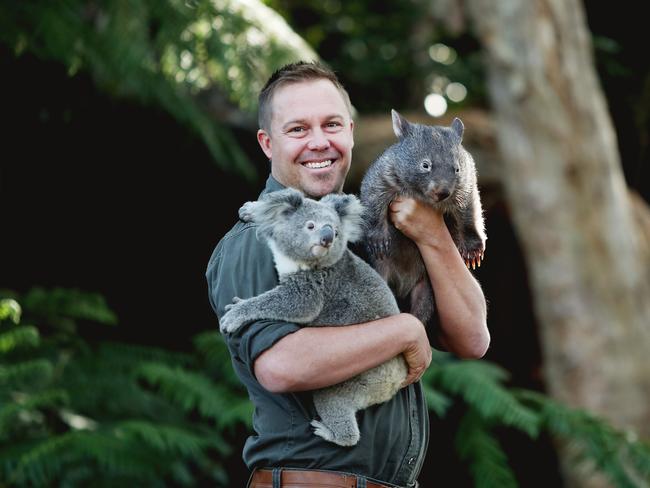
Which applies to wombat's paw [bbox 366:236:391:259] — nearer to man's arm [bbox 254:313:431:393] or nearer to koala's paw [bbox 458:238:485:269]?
koala's paw [bbox 458:238:485:269]

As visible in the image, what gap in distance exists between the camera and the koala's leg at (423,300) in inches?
121

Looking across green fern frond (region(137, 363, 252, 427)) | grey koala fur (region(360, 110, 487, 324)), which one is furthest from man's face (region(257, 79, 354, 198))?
green fern frond (region(137, 363, 252, 427))

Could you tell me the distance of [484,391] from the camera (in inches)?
235

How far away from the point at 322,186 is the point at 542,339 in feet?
15.9

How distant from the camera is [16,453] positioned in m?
5.16

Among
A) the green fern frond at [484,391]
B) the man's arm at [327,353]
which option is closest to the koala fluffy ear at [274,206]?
the man's arm at [327,353]

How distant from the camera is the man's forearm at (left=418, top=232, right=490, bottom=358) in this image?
2875 millimetres

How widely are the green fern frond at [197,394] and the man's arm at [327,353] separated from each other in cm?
313

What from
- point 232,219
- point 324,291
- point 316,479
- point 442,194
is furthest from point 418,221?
point 232,219

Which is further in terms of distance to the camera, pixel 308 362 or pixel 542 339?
pixel 542 339

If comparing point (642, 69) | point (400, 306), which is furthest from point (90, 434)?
point (642, 69)

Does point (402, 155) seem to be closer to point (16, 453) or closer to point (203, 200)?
point (16, 453)

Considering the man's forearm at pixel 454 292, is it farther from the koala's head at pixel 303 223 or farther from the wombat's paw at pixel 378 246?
the koala's head at pixel 303 223

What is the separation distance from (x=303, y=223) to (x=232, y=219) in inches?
228
